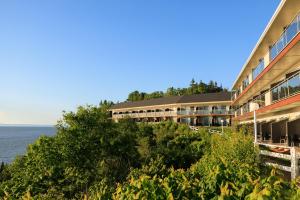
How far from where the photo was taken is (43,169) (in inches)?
980

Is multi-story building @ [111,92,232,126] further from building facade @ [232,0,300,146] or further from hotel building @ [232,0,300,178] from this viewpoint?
hotel building @ [232,0,300,178]

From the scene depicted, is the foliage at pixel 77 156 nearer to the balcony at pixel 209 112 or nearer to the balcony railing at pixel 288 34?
the balcony railing at pixel 288 34

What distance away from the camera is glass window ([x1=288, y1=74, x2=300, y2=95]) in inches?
732

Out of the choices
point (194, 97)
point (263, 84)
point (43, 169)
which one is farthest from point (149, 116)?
point (43, 169)

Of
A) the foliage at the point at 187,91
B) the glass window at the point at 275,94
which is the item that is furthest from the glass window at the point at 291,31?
the foliage at the point at 187,91

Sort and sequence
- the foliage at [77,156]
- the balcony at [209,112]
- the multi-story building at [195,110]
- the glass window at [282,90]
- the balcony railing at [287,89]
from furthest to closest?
1. the multi-story building at [195,110]
2. the balcony at [209,112]
3. the foliage at [77,156]
4. the glass window at [282,90]
5. the balcony railing at [287,89]

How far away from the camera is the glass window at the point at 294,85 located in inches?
732

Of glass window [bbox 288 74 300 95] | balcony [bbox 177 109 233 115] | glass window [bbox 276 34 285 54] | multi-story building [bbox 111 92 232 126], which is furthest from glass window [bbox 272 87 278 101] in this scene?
balcony [bbox 177 109 233 115]

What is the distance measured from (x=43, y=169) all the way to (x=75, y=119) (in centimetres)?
497

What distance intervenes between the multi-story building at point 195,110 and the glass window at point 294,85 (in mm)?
49666

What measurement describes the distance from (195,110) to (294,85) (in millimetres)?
61965

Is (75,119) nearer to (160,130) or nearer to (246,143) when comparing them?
(246,143)

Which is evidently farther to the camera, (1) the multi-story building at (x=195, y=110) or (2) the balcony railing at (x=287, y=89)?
(1) the multi-story building at (x=195, y=110)

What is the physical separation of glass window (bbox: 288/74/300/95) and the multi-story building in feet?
163
